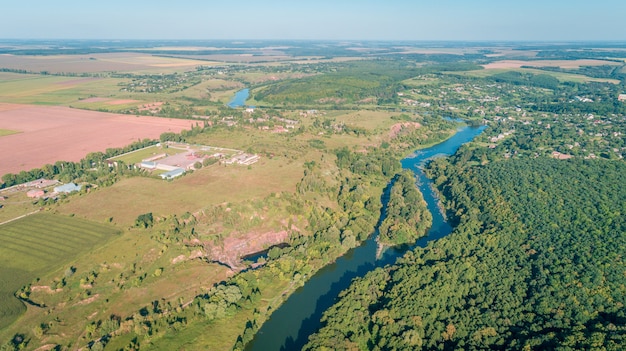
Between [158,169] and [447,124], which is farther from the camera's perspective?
[447,124]

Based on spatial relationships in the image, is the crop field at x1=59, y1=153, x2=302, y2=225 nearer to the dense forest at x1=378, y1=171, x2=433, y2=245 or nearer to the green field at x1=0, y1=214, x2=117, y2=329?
the green field at x1=0, y1=214, x2=117, y2=329

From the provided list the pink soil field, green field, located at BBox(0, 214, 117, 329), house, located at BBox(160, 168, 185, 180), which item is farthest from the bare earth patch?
the pink soil field

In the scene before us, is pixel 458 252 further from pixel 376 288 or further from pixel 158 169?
pixel 158 169

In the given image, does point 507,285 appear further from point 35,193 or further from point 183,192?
point 35,193

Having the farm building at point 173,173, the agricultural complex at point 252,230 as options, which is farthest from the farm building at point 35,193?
the farm building at point 173,173

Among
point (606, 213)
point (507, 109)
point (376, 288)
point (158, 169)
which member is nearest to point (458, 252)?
point (376, 288)
